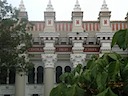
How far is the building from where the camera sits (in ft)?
92.1

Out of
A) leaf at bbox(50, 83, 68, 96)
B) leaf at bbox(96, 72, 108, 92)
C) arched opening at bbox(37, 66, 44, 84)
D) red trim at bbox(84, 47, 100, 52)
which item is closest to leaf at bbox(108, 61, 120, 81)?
leaf at bbox(96, 72, 108, 92)

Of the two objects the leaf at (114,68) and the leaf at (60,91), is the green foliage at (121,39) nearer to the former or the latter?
the leaf at (114,68)

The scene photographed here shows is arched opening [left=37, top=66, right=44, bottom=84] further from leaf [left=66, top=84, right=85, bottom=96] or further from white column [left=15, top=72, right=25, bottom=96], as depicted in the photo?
leaf [left=66, top=84, right=85, bottom=96]

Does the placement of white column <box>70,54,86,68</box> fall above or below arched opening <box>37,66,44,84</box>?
above

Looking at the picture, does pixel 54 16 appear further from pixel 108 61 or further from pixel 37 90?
pixel 108 61

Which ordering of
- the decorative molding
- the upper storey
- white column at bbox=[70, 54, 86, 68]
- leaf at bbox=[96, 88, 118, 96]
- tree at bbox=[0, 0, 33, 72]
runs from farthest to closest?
the upper storey
white column at bbox=[70, 54, 86, 68]
the decorative molding
tree at bbox=[0, 0, 33, 72]
leaf at bbox=[96, 88, 118, 96]

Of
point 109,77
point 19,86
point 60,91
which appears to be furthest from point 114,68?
point 19,86

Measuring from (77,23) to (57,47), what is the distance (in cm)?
272

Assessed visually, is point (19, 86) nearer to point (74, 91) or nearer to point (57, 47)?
point (57, 47)

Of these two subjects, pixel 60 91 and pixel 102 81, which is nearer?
pixel 102 81

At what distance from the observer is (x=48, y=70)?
2795cm

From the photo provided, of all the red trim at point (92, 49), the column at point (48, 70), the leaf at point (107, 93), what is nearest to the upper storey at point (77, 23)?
the red trim at point (92, 49)

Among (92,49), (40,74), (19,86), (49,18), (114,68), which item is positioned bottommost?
(19,86)

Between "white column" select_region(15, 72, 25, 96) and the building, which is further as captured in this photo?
the building
